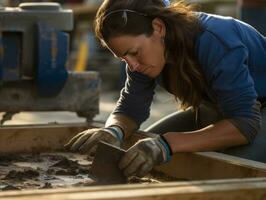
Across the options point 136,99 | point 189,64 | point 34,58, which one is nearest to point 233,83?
point 189,64

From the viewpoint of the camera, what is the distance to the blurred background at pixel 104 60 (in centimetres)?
569

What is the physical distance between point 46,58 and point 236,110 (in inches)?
65.0

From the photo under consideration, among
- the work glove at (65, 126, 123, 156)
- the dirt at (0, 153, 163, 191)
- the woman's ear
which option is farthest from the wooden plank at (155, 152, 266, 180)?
the woman's ear

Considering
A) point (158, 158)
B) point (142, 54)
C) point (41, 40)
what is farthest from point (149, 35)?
point (41, 40)

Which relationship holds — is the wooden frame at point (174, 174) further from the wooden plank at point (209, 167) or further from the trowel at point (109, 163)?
the trowel at point (109, 163)

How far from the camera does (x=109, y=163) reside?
2.63 meters

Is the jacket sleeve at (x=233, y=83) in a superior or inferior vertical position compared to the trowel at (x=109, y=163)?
superior

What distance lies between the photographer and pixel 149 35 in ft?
9.00

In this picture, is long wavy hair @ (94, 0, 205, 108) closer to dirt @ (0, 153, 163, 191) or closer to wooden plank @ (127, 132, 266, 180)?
wooden plank @ (127, 132, 266, 180)

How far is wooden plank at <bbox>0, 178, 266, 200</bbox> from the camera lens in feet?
6.33

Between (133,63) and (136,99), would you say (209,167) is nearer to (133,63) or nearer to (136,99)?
(133,63)

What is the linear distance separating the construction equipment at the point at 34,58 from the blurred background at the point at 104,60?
0.70 meters

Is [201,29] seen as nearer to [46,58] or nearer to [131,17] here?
[131,17]

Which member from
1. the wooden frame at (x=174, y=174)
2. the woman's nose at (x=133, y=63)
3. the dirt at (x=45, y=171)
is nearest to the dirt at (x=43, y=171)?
the dirt at (x=45, y=171)
